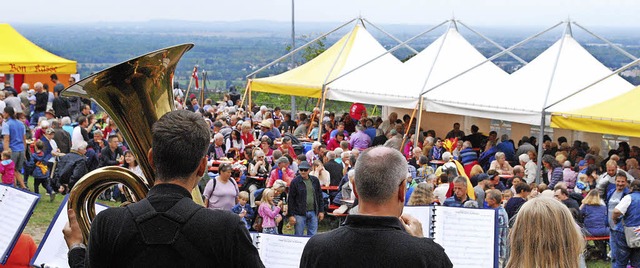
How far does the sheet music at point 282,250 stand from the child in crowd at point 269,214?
5634 millimetres

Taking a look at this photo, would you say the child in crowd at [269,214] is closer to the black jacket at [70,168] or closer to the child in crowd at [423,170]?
the child in crowd at [423,170]

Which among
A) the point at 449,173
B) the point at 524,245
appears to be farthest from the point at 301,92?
the point at 524,245

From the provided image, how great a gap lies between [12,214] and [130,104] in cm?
188

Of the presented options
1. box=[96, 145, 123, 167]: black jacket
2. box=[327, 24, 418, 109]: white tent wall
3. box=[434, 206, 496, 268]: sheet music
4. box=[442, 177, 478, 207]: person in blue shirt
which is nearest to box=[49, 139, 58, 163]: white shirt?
box=[96, 145, 123, 167]: black jacket

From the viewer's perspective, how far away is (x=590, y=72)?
15773 millimetres

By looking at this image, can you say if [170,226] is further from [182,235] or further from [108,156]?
[108,156]

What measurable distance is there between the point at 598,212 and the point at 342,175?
3.51 m

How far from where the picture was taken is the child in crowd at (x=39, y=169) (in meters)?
14.1

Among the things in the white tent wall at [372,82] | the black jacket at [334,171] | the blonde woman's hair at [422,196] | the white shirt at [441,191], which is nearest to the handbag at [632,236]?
the white shirt at [441,191]

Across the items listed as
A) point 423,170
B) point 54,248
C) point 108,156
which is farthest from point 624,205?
point 108,156

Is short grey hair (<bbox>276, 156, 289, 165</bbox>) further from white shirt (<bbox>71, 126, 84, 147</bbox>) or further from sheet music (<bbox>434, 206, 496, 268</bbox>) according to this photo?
sheet music (<bbox>434, 206, 496, 268</bbox>)

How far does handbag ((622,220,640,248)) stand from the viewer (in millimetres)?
9553

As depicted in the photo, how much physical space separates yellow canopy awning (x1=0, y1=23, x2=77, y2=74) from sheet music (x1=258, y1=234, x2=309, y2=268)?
58.7 ft

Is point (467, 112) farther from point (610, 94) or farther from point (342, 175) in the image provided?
point (342, 175)
